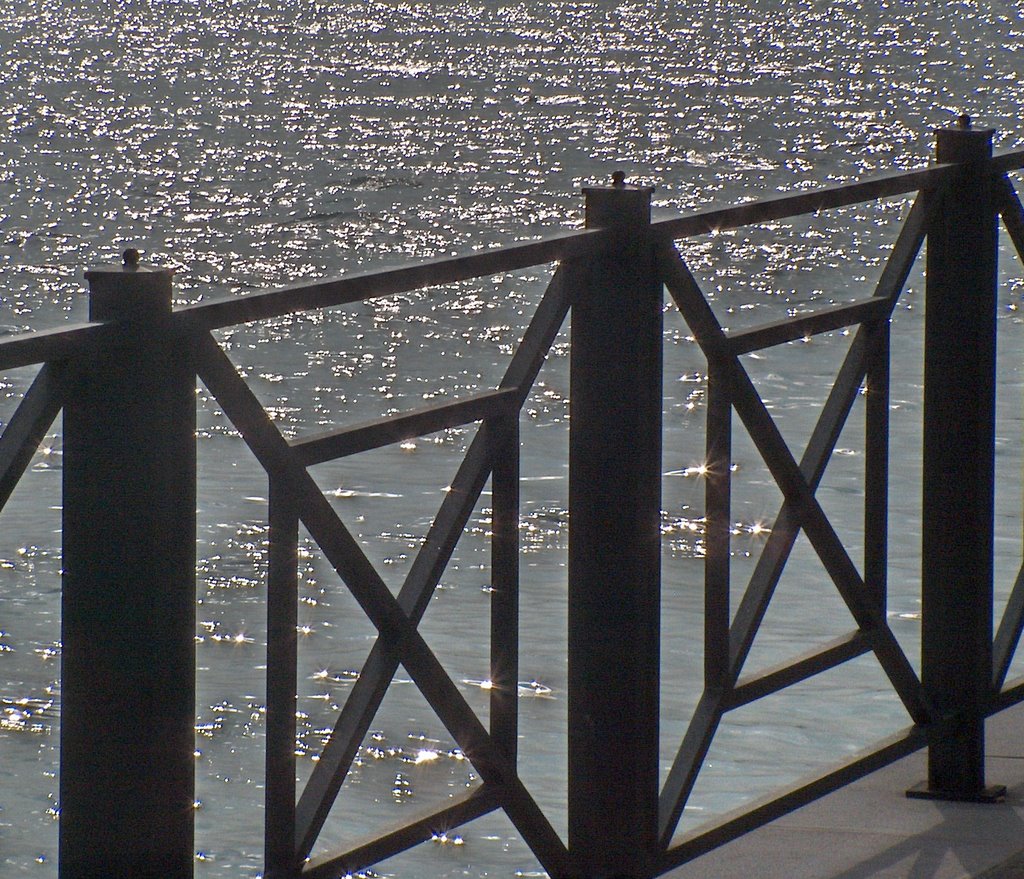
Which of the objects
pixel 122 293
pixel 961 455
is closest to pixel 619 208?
pixel 122 293

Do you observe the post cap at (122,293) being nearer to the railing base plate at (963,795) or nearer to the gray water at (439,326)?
the railing base plate at (963,795)

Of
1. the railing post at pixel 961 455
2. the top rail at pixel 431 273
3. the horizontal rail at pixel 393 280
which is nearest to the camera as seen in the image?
the top rail at pixel 431 273

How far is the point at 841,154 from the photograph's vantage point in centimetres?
2381

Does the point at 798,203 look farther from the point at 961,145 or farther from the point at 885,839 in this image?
the point at 885,839

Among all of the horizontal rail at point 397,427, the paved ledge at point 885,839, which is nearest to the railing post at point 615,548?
the horizontal rail at point 397,427

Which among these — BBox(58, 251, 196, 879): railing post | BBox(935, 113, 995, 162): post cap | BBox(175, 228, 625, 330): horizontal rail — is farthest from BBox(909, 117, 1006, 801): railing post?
BBox(58, 251, 196, 879): railing post

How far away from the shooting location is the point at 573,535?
8.63 feet

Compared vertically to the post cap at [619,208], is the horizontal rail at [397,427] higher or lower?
lower

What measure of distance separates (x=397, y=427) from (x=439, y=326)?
9.02m

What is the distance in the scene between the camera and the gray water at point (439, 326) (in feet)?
14.5

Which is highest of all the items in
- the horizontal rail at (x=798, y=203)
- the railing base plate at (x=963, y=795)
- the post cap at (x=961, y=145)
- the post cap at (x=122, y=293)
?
the post cap at (x=961, y=145)

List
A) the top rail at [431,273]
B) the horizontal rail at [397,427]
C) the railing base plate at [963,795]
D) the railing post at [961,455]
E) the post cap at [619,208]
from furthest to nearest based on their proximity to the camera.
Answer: the railing base plate at [963,795]
the railing post at [961,455]
the post cap at [619,208]
the horizontal rail at [397,427]
the top rail at [431,273]

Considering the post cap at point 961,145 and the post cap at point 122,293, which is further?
the post cap at point 961,145

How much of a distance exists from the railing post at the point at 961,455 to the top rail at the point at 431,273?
8 centimetres
